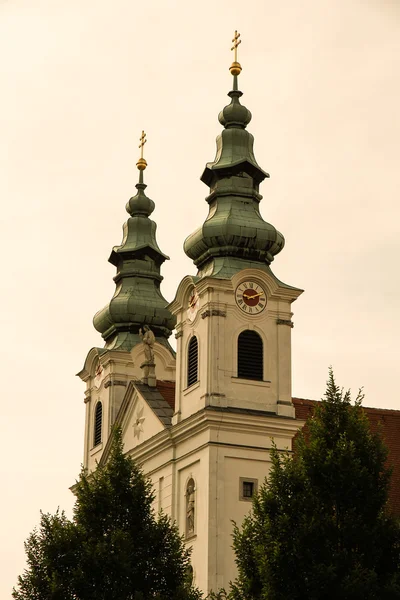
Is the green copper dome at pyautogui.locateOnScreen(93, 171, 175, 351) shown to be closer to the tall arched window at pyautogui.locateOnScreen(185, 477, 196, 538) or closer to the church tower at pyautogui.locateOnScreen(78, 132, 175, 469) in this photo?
the church tower at pyautogui.locateOnScreen(78, 132, 175, 469)

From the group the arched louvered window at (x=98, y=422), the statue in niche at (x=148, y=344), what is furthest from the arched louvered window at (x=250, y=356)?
the arched louvered window at (x=98, y=422)

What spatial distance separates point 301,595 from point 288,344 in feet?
56.4

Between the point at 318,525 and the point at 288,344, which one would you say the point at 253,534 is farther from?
the point at 288,344

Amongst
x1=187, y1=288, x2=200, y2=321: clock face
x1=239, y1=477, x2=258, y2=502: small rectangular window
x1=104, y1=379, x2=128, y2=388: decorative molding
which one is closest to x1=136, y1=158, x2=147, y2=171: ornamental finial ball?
x1=104, y1=379, x2=128, y2=388: decorative molding

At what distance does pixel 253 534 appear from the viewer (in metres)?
33.2

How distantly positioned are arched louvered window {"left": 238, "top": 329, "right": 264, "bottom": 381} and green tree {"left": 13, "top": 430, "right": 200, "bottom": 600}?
11284 millimetres

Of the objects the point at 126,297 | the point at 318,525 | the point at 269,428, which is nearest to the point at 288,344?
the point at 269,428

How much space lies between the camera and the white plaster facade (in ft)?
148

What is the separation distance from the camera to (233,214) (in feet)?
161

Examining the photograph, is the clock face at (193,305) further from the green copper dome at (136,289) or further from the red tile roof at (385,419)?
the green copper dome at (136,289)

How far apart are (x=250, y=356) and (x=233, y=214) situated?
4.83 m

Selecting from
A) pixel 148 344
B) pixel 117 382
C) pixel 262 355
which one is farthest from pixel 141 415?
pixel 262 355

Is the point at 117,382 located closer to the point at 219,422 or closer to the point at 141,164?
the point at 141,164

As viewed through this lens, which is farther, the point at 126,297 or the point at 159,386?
the point at 126,297
